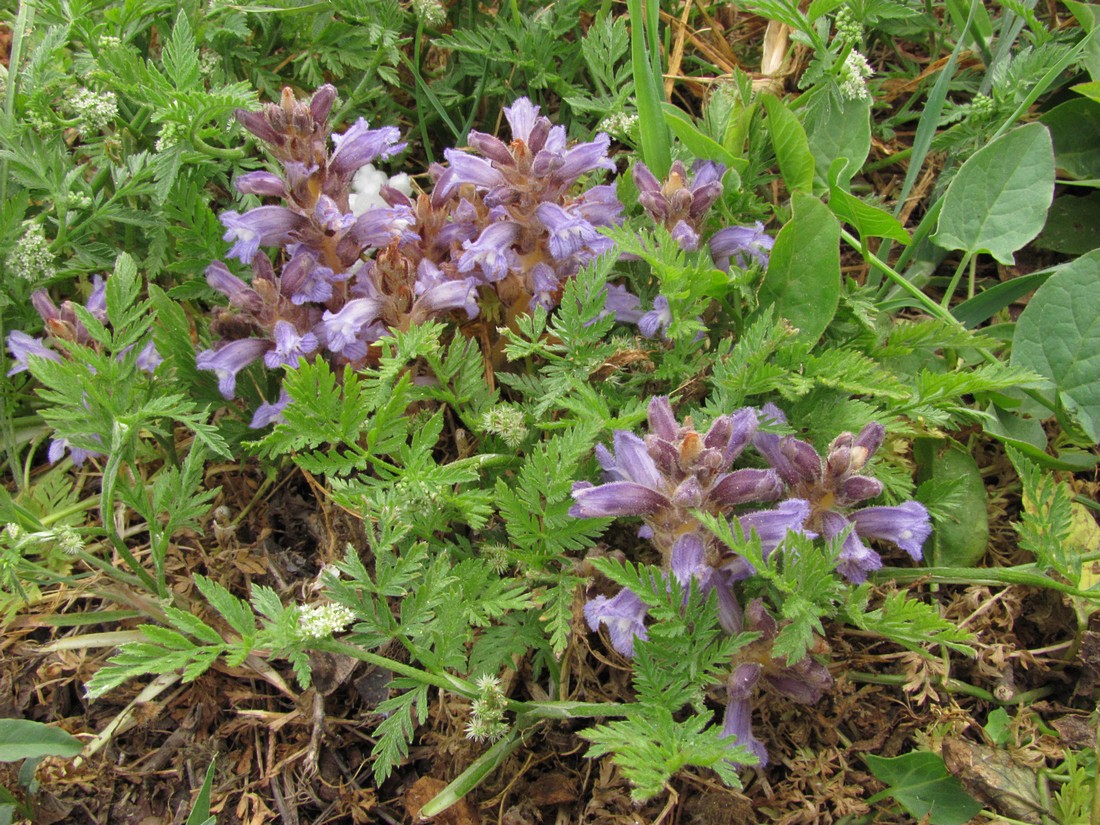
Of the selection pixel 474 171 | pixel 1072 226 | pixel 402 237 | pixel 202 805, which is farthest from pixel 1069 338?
pixel 202 805

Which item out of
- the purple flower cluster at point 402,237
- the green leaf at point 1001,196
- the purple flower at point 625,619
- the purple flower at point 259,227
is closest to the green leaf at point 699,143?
the purple flower cluster at point 402,237

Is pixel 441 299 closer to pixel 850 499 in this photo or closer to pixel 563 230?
pixel 563 230

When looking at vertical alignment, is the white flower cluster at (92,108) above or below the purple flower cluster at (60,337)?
above

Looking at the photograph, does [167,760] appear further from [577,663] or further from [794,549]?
[794,549]

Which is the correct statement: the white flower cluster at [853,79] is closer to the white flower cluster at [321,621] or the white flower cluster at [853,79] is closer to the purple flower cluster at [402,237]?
the purple flower cluster at [402,237]

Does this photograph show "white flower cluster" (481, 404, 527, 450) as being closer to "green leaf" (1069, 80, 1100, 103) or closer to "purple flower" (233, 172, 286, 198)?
"purple flower" (233, 172, 286, 198)

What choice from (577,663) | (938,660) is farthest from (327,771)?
(938,660)
